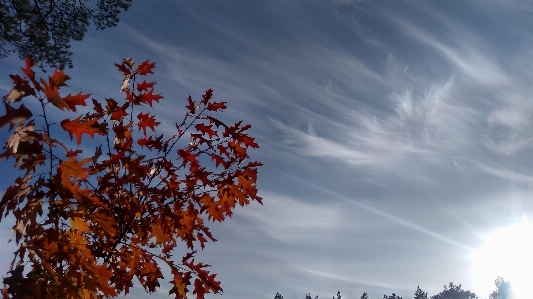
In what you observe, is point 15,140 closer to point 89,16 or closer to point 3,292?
point 3,292

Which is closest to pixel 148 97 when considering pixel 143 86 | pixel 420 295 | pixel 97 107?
pixel 143 86

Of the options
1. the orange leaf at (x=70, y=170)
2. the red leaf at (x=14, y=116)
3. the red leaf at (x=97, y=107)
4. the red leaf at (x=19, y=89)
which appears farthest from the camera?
the red leaf at (x=97, y=107)

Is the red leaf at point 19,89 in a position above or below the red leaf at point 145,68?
below

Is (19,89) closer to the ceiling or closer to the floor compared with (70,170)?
closer to the ceiling

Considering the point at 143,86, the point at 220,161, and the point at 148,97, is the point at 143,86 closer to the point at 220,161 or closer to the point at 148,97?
the point at 148,97

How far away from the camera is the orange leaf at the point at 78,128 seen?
3.31 meters

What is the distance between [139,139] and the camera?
5.22 meters

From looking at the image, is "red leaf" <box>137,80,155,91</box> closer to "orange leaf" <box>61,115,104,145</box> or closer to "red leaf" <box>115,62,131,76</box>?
"red leaf" <box>115,62,131,76</box>

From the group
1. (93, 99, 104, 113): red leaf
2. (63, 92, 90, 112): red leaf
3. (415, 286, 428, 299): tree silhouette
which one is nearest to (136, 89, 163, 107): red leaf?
(93, 99, 104, 113): red leaf

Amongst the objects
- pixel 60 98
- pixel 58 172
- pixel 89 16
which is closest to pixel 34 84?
pixel 60 98

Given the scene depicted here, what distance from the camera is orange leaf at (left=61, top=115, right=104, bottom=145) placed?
331 centimetres

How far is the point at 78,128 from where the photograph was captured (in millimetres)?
3346

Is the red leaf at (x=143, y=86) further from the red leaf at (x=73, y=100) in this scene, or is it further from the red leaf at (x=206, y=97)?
the red leaf at (x=73, y=100)

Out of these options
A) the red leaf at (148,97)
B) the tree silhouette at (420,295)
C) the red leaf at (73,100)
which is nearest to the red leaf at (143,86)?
the red leaf at (148,97)
